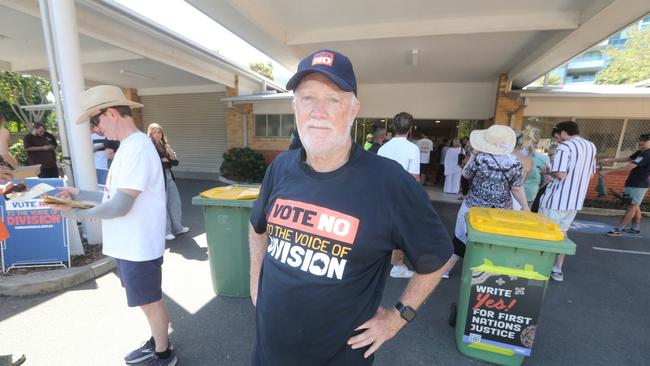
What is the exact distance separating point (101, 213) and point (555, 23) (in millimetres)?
6643

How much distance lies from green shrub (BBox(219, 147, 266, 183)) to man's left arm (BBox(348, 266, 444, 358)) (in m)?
9.51

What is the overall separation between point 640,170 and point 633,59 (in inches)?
1021

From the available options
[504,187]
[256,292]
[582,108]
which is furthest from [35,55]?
[582,108]

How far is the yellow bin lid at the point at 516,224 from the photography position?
2121 millimetres

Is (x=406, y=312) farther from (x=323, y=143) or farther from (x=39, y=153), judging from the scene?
(x=39, y=153)

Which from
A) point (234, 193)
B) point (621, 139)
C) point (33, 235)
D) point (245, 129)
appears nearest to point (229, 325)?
point (234, 193)

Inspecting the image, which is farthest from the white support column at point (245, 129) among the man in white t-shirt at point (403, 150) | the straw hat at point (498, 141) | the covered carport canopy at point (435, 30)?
the straw hat at point (498, 141)

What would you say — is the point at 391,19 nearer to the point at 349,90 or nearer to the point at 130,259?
the point at 349,90

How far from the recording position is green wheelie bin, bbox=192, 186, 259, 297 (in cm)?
299

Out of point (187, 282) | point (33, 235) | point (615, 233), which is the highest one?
point (33, 235)

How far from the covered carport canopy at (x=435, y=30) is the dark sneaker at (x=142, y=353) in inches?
181

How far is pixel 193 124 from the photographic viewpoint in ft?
39.8

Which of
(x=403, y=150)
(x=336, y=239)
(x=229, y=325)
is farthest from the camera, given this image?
(x=403, y=150)

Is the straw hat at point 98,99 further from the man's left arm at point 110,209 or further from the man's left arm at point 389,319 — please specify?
the man's left arm at point 389,319
